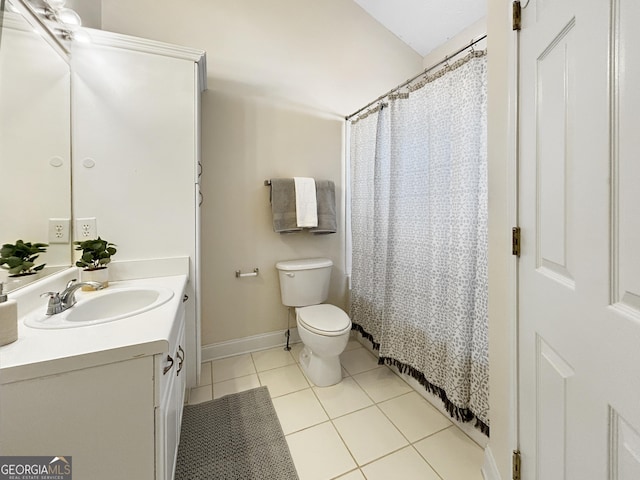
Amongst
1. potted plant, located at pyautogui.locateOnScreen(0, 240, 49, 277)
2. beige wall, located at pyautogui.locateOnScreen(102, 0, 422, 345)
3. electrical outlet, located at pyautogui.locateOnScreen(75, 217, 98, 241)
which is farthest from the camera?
beige wall, located at pyautogui.locateOnScreen(102, 0, 422, 345)

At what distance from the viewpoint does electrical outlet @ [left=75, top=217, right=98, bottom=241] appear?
4.53 ft

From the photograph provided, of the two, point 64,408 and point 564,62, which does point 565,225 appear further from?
point 64,408

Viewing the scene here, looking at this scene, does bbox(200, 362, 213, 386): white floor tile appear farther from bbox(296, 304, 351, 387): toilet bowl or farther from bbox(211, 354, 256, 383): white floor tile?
bbox(296, 304, 351, 387): toilet bowl

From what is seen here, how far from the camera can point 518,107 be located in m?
0.86

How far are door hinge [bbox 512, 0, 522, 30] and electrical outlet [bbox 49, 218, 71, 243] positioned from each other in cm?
205

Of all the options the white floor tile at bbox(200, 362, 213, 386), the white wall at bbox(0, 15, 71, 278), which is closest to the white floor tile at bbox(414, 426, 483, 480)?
the white floor tile at bbox(200, 362, 213, 386)

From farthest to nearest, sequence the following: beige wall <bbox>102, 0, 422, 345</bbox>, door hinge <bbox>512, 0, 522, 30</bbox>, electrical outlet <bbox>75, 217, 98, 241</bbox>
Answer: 1. beige wall <bbox>102, 0, 422, 345</bbox>
2. electrical outlet <bbox>75, 217, 98, 241</bbox>
3. door hinge <bbox>512, 0, 522, 30</bbox>

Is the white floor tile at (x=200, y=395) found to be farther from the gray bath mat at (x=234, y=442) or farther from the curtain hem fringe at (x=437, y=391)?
the curtain hem fringe at (x=437, y=391)

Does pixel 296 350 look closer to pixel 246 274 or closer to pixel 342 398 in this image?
pixel 342 398

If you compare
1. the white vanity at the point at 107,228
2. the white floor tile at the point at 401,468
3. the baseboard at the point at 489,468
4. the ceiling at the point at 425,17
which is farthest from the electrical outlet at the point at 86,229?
the ceiling at the point at 425,17

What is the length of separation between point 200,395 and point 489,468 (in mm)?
1576

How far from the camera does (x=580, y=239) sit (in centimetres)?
58

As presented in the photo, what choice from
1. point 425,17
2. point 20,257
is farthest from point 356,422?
point 425,17

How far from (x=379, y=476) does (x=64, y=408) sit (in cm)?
121
